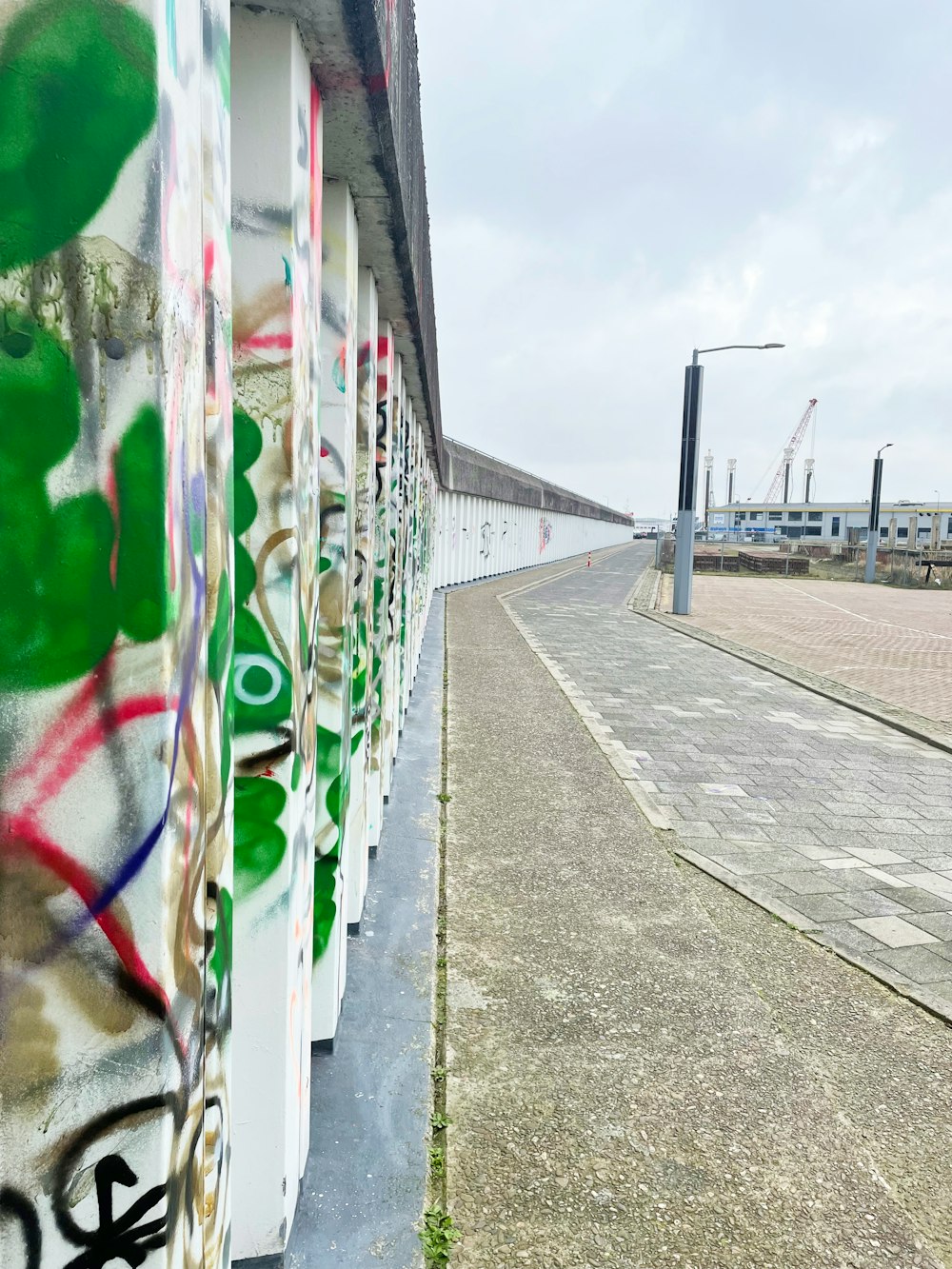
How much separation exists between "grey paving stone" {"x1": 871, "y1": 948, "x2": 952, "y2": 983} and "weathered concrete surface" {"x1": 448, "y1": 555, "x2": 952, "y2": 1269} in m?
0.22

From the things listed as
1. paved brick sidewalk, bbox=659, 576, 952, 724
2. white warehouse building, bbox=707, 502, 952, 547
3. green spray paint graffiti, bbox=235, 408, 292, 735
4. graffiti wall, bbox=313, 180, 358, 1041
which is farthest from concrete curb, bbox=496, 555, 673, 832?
white warehouse building, bbox=707, 502, 952, 547

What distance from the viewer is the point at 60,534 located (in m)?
1.07

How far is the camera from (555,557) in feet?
158

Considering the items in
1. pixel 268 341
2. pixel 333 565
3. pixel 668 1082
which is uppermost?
pixel 268 341

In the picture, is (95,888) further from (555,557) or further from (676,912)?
(555,557)

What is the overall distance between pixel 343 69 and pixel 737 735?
22.3 ft

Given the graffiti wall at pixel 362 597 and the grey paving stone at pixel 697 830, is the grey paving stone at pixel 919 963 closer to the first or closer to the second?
the grey paving stone at pixel 697 830

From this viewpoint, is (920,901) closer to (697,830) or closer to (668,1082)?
(697,830)

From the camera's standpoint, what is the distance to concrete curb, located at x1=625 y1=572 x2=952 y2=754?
8266 mm

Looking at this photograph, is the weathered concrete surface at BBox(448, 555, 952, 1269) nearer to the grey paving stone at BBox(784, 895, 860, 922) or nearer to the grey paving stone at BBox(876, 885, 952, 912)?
the grey paving stone at BBox(784, 895, 860, 922)

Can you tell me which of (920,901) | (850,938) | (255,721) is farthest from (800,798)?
(255,721)

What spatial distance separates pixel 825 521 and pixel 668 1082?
109831 mm

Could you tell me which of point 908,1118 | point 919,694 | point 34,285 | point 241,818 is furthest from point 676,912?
point 919,694

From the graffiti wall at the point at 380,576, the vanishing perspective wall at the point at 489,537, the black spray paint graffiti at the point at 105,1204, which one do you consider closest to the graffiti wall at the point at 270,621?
the black spray paint graffiti at the point at 105,1204
